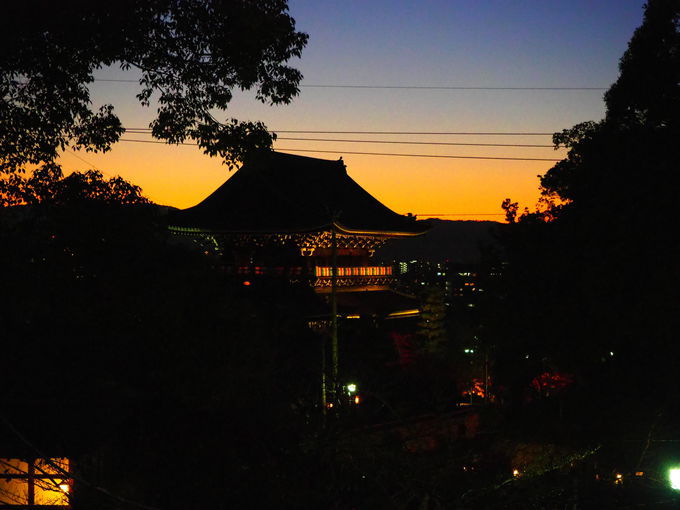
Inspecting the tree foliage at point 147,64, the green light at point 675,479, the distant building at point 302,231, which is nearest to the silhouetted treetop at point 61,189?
the tree foliage at point 147,64

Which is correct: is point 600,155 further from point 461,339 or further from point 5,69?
point 461,339

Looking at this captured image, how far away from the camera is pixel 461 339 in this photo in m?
37.1

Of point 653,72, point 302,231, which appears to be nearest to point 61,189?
point 653,72

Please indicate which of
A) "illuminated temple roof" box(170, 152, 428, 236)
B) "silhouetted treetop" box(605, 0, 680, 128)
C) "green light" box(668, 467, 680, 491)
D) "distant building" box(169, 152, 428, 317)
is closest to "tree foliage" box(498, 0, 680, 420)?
"silhouetted treetop" box(605, 0, 680, 128)

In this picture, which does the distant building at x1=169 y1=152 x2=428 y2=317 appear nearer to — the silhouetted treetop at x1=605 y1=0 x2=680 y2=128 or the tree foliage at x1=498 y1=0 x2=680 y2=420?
the tree foliage at x1=498 y1=0 x2=680 y2=420

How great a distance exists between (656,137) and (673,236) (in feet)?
8.41

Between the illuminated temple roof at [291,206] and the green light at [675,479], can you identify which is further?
the illuminated temple roof at [291,206]

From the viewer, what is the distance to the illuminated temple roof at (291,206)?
26.8 m

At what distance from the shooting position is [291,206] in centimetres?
2739

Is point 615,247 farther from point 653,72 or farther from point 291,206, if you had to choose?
point 291,206

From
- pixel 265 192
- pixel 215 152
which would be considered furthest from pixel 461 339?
pixel 215 152

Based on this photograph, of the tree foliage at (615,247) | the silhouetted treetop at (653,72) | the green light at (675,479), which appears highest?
the silhouetted treetop at (653,72)

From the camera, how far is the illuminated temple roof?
2678 centimetres

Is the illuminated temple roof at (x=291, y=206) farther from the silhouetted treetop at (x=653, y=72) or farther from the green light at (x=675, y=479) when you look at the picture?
the green light at (x=675, y=479)
